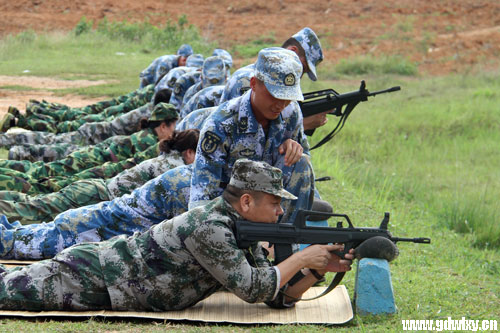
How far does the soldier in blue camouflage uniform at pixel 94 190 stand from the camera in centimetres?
614

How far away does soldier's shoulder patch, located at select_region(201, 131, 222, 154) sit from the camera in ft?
16.0

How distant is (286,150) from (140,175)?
170cm

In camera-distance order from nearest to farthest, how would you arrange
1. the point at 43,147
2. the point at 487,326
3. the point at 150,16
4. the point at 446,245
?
the point at 487,326
the point at 446,245
the point at 43,147
the point at 150,16

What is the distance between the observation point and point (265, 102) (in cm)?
486

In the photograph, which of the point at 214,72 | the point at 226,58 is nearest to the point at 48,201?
the point at 214,72

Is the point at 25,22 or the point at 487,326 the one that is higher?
the point at 487,326

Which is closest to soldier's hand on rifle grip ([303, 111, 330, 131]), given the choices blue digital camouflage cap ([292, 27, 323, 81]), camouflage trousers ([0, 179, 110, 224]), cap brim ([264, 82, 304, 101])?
blue digital camouflage cap ([292, 27, 323, 81])

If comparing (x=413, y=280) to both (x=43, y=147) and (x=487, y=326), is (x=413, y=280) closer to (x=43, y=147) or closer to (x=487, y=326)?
(x=487, y=326)

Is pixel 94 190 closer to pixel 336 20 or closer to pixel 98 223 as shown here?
pixel 98 223

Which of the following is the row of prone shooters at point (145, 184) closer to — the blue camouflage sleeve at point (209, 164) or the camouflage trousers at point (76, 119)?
the blue camouflage sleeve at point (209, 164)

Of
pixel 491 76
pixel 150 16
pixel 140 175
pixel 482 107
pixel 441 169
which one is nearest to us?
pixel 140 175

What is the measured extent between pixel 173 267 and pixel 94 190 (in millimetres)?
2081

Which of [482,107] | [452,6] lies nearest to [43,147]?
[482,107]

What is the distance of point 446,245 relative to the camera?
7.82 m
